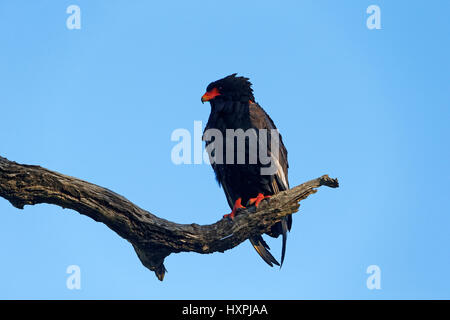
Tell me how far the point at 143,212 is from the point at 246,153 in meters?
1.91

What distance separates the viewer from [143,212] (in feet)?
20.6

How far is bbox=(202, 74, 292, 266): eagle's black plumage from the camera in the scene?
7453 millimetres

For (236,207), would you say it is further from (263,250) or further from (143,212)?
(143,212)

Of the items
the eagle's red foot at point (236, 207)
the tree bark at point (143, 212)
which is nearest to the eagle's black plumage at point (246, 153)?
the eagle's red foot at point (236, 207)

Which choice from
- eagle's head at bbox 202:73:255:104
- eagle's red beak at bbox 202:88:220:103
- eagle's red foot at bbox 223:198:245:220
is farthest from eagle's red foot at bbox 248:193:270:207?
eagle's red beak at bbox 202:88:220:103

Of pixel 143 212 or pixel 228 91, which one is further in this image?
pixel 228 91

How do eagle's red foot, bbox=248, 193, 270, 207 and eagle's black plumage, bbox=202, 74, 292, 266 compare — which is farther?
eagle's black plumage, bbox=202, 74, 292, 266

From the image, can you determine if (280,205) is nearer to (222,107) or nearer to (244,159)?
(244,159)

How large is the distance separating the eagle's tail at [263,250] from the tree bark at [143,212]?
2.53 ft

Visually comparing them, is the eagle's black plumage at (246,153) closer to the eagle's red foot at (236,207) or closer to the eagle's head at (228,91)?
the eagle's head at (228,91)

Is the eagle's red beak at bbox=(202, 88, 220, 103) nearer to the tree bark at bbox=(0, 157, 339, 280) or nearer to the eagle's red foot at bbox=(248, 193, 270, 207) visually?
the eagle's red foot at bbox=(248, 193, 270, 207)

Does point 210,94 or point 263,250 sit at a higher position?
point 210,94

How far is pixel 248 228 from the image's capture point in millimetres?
6758

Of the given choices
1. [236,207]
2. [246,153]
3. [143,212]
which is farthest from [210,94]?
[143,212]
